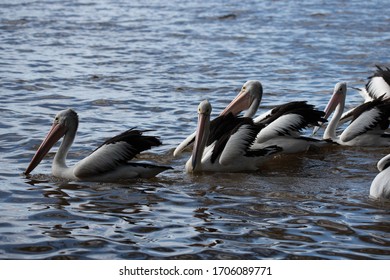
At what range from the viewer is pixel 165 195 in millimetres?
6246

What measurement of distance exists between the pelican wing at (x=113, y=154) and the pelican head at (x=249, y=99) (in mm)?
1712

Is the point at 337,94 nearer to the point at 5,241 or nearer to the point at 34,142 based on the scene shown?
the point at 34,142

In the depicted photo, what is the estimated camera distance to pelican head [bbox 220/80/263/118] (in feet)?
26.6

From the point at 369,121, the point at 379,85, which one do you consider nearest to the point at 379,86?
the point at 379,85

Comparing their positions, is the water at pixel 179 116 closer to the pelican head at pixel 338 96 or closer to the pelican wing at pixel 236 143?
the pelican wing at pixel 236 143

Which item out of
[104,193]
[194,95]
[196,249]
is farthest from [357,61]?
[196,249]

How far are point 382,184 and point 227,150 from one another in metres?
1.39

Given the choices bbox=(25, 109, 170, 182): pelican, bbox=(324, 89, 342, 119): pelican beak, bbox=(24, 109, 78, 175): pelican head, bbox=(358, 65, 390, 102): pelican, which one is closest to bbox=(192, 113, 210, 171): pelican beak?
bbox=(25, 109, 170, 182): pelican

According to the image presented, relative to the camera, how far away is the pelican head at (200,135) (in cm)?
685

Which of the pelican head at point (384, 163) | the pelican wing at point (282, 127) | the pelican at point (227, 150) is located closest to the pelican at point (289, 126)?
the pelican wing at point (282, 127)

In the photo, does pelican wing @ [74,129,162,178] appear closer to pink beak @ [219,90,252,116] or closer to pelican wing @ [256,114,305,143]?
pelican wing @ [256,114,305,143]

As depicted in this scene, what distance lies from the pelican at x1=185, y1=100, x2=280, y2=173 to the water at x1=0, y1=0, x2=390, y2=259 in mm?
110

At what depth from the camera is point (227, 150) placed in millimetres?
6883

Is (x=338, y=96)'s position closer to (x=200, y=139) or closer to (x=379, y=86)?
(x=379, y=86)
